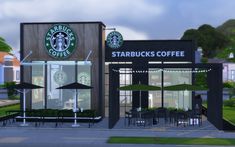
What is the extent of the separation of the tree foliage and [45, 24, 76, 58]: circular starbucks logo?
284 feet

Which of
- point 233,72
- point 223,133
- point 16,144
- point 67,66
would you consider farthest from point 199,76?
point 16,144

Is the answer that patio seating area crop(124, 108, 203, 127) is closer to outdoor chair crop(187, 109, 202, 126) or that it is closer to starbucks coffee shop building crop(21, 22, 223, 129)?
outdoor chair crop(187, 109, 202, 126)

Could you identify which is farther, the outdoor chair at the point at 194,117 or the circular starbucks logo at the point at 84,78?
the circular starbucks logo at the point at 84,78

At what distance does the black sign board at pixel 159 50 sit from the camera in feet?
107

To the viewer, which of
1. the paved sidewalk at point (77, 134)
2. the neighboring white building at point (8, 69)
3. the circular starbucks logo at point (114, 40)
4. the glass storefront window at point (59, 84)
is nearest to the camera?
the paved sidewalk at point (77, 134)

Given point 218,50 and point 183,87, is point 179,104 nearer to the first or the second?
point 183,87

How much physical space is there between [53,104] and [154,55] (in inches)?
316

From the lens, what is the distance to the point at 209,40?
377 ft

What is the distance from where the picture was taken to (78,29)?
3083 centimetres

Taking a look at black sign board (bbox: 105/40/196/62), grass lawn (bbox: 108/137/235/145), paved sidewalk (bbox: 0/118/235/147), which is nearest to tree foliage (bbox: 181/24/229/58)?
black sign board (bbox: 105/40/196/62)

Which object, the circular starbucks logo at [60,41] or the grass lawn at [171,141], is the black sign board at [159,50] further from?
the grass lawn at [171,141]

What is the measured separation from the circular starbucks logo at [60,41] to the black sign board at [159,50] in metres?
3.19

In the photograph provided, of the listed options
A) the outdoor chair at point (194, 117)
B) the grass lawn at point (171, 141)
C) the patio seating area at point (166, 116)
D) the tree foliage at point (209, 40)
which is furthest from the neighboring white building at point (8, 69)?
the grass lawn at point (171, 141)

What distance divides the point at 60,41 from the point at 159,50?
7182 millimetres
